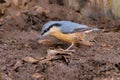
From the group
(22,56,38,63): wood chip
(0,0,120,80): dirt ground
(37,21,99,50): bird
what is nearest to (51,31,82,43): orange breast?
(37,21,99,50): bird

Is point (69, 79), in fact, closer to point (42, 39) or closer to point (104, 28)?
→ point (42, 39)

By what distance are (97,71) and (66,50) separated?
621mm

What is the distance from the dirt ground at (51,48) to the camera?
4207 millimetres

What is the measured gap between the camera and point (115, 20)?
6.24 m

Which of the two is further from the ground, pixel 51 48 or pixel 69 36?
pixel 69 36

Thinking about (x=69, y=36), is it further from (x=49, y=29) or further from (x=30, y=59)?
(x=30, y=59)

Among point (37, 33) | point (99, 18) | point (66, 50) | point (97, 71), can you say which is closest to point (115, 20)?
point (99, 18)

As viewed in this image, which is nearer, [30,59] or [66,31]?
[30,59]

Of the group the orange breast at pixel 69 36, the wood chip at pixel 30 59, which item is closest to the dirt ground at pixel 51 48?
the wood chip at pixel 30 59

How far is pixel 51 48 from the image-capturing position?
5.03 metres

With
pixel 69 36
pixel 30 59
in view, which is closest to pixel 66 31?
pixel 69 36

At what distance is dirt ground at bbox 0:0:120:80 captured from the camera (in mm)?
4207

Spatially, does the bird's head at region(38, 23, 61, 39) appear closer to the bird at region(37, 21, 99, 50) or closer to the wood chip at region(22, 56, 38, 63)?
the bird at region(37, 21, 99, 50)

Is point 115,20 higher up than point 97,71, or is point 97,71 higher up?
point 97,71
